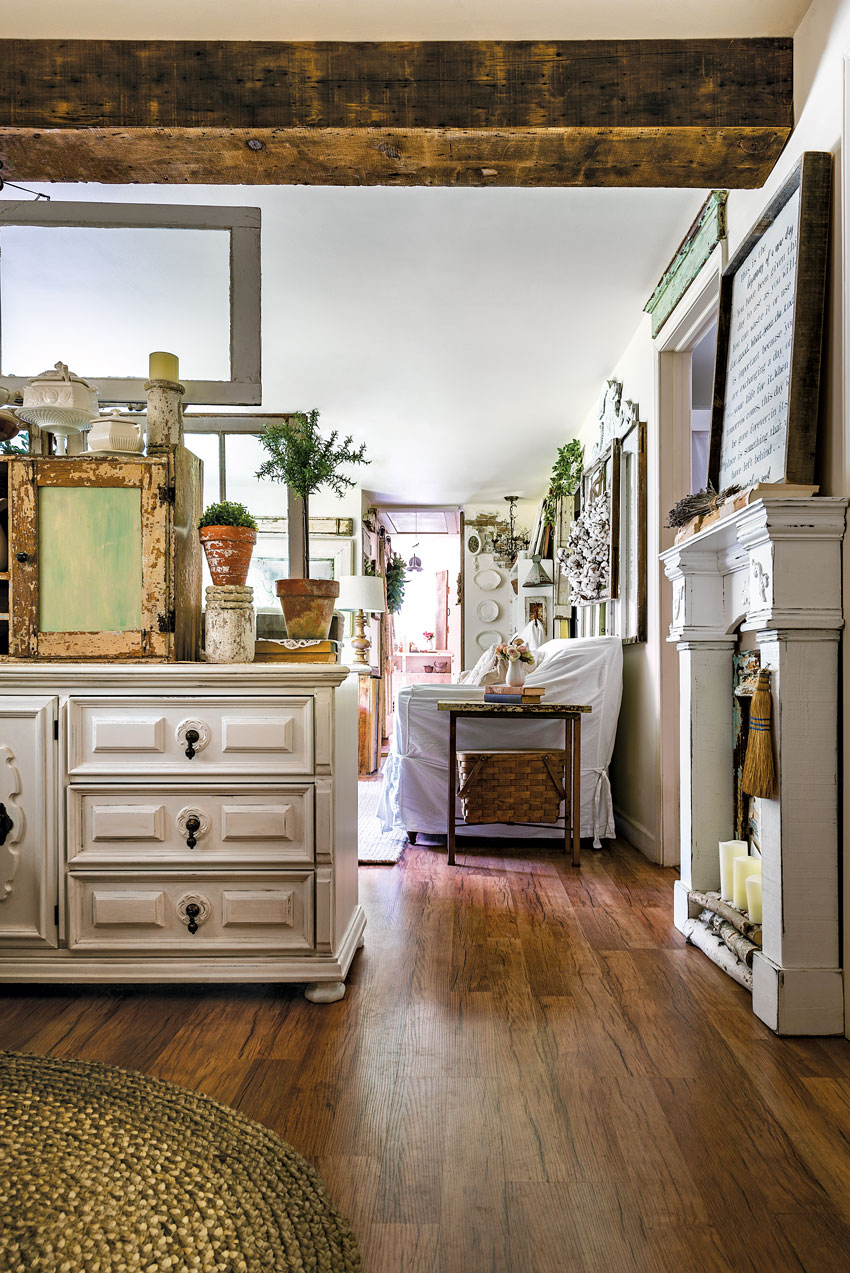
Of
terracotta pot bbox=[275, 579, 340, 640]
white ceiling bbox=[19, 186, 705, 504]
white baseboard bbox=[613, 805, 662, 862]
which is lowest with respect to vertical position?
white baseboard bbox=[613, 805, 662, 862]

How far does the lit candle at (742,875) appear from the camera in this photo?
2498mm

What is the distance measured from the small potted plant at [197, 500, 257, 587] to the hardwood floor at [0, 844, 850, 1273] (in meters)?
1.16

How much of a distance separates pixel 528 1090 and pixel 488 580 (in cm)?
793

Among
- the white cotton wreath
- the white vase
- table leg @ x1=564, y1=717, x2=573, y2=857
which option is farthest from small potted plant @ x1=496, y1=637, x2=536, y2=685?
the white cotton wreath

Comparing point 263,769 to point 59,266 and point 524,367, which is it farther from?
point 524,367

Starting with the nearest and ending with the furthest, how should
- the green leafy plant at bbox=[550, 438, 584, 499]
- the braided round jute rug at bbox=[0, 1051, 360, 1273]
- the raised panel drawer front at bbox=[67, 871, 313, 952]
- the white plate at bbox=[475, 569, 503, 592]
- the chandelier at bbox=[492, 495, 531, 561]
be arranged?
the braided round jute rug at bbox=[0, 1051, 360, 1273]
the raised panel drawer front at bbox=[67, 871, 313, 952]
the green leafy plant at bbox=[550, 438, 584, 499]
the chandelier at bbox=[492, 495, 531, 561]
the white plate at bbox=[475, 569, 503, 592]

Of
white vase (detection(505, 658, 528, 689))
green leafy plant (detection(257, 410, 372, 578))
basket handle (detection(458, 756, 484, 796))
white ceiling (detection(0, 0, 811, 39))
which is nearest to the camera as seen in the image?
white ceiling (detection(0, 0, 811, 39))

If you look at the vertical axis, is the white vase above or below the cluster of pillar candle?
above

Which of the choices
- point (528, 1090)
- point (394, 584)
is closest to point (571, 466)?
point (394, 584)

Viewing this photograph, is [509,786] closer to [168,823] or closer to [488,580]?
[168,823]

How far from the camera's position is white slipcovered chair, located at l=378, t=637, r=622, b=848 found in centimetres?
429

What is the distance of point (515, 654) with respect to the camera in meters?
4.25

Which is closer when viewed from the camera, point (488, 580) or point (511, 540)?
point (511, 540)

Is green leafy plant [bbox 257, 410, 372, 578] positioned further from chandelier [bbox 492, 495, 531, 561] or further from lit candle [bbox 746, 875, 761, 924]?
chandelier [bbox 492, 495, 531, 561]
